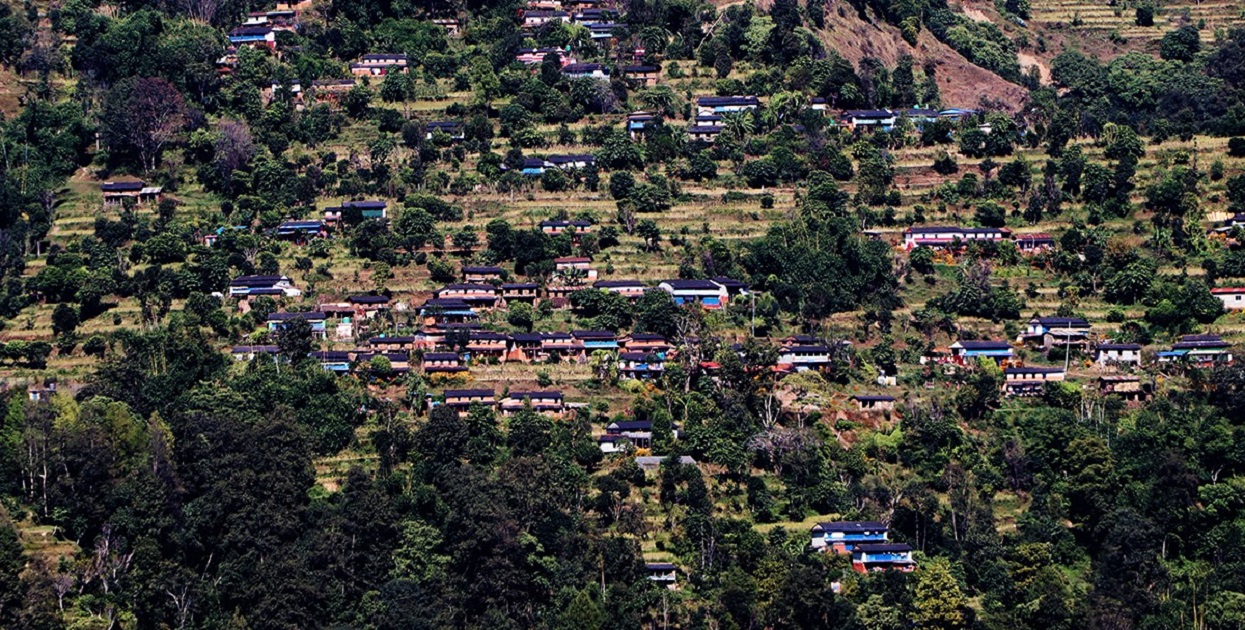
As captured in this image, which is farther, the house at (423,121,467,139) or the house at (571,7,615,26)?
the house at (571,7,615,26)

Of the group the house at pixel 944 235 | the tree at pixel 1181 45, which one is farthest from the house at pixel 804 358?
the tree at pixel 1181 45

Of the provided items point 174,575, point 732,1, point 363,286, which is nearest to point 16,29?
point 363,286

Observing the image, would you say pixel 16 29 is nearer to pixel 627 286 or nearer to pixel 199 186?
pixel 199 186

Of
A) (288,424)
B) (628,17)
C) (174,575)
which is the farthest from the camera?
(628,17)

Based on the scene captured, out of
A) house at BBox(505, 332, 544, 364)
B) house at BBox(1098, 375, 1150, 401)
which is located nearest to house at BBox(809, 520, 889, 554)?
house at BBox(1098, 375, 1150, 401)

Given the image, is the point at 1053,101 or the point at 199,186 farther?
the point at 1053,101

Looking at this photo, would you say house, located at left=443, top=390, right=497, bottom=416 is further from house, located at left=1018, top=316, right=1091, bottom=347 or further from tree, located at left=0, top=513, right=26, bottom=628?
house, located at left=1018, top=316, right=1091, bottom=347

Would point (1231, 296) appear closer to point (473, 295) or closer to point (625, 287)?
point (625, 287)

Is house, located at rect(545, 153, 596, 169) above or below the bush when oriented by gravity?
above
